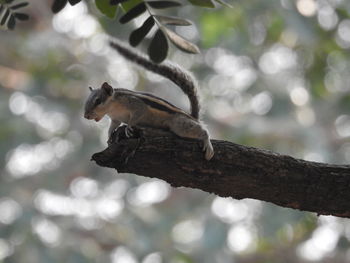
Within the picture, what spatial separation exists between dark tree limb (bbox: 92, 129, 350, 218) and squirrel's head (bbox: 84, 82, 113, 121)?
0.32 meters

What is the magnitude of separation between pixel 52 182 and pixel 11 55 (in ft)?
7.29

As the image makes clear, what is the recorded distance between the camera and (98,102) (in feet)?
9.57

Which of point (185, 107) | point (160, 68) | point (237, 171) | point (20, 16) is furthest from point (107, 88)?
point (185, 107)

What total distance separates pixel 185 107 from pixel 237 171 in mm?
6088

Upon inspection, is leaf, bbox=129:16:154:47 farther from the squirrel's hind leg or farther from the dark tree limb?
the squirrel's hind leg

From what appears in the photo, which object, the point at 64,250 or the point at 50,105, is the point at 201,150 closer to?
the point at 64,250

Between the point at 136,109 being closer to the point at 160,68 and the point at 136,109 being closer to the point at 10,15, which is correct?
the point at 160,68

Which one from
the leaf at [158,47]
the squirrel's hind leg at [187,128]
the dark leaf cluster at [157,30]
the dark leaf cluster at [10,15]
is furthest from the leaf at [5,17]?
the squirrel's hind leg at [187,128]

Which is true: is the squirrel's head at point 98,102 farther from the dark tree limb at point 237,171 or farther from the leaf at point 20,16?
the leaf at point 20,16

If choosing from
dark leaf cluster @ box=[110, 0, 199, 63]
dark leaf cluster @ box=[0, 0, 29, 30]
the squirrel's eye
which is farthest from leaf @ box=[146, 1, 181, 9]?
the squirrel's eye

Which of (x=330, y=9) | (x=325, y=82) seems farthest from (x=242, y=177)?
(x=325, y=82)

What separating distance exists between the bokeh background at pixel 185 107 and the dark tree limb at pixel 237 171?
496 cm

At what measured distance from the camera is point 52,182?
912 cm

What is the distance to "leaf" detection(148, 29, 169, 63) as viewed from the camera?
217cm
